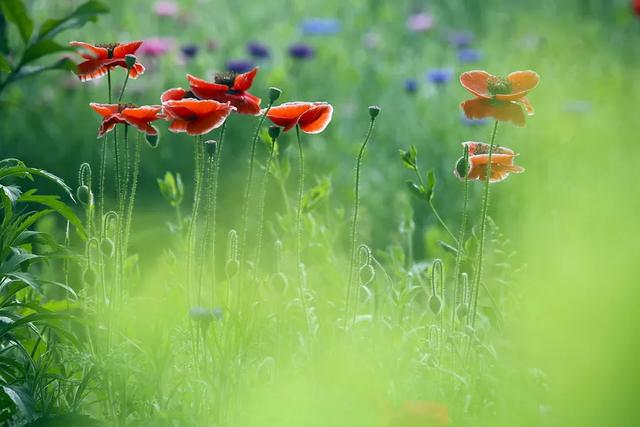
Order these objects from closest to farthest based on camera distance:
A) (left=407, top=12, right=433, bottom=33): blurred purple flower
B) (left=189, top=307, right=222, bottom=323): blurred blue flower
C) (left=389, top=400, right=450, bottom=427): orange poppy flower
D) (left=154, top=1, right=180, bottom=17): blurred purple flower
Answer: (left=389, top=400, right=450, bottom=427): orange poppy flower, (left=189, top=307, right=222, bottom=323): blurred blue flower, (left=407, top=12, right=433, bottom=33): blurred purple flower, (left=154, top=1, right=180, bottom=17): blurred purple flower

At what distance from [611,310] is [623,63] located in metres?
4.45

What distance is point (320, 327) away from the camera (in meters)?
2.16

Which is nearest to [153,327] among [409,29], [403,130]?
[403,130]

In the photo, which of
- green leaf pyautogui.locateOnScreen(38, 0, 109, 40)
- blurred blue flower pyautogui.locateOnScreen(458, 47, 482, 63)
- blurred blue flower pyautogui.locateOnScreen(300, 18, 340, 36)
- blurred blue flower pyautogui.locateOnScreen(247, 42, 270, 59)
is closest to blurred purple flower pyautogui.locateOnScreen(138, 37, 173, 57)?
blurred blue flower pyautogui.locateOnScreen(247, 42, 270, 59)

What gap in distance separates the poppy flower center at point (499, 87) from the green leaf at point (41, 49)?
0.78 m

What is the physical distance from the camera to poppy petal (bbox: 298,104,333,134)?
1.91 m

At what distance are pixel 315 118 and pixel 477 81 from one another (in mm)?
313

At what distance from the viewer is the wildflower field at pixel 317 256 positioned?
1.50 metres

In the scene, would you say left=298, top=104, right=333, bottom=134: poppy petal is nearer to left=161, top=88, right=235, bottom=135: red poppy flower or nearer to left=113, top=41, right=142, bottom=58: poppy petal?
left=161, top=88, right=235, bottom=135: red poppy flower

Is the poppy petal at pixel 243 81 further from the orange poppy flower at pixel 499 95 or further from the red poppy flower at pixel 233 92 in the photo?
the orange poppy flower at pixel 499 95

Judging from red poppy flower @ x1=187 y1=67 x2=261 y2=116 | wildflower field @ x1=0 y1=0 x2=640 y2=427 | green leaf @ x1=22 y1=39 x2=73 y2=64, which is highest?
green leaf @ x1=22 y1=39 x2=73 y2=64

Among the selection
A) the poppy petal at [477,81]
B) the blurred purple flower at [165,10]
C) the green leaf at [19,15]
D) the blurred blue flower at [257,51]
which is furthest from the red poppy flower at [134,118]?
the blurred purple flower at [165,10]

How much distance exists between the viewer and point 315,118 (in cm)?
194

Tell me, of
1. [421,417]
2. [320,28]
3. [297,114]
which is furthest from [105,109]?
[320,28]
